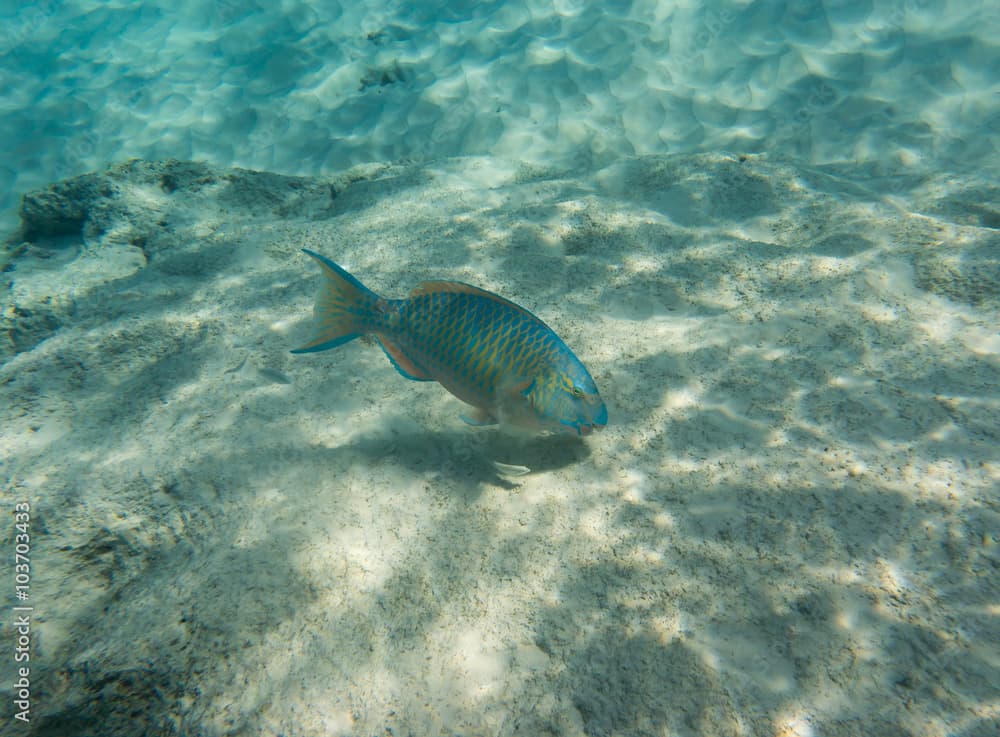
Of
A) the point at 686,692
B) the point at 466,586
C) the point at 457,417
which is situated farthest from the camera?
the point at 457,417

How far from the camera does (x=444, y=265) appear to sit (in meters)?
4.01

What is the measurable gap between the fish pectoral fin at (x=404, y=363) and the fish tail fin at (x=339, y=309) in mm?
122

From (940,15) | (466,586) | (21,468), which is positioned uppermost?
(940,15)

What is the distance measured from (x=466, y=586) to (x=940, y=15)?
930 cm

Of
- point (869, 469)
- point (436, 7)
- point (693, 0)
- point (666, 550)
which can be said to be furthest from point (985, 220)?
point (436, 7)

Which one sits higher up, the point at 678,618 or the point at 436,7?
the point at 436,7

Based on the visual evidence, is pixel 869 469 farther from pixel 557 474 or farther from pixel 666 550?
pixel 557 474

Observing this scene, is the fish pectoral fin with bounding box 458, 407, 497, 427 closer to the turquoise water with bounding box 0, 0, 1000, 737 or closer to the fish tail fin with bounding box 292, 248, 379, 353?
the turquoise water with bounding box 0, 0, 1000, 737

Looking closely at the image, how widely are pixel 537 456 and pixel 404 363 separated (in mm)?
855

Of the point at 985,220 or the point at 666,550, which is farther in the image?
the point at 985,220

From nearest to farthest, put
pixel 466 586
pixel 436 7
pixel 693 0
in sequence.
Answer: pixel 466 586, pixel 693 0, pixel 436 7

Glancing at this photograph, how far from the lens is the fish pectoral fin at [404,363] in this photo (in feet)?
8.46
